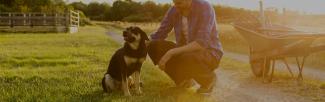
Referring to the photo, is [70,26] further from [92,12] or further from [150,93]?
[92,12]

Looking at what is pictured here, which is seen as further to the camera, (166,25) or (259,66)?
(259,66)

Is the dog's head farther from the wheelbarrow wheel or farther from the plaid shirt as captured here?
the wheelbarrow wheel

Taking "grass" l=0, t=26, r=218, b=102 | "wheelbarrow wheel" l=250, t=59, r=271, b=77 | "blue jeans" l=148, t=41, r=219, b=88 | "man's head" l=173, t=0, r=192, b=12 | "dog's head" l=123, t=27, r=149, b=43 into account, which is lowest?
"grass" l=0, t=26, r=218, b=102

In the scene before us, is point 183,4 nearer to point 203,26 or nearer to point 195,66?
point 203,26

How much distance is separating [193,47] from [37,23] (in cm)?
3181

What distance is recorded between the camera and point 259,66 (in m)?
9.57

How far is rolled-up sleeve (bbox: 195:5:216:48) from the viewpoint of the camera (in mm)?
7012

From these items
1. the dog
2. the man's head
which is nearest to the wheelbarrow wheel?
the man's head

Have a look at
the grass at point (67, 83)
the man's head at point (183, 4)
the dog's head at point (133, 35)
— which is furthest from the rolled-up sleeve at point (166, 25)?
the dog's head at point (133, 35)

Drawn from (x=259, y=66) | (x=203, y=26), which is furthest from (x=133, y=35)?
(x=259, y=66)

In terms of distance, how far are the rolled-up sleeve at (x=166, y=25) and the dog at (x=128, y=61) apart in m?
0.68

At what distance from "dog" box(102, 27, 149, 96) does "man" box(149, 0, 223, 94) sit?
1.14ft

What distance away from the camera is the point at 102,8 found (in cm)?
10950

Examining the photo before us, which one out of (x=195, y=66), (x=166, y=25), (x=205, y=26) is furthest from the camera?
(x=166, y=25)
